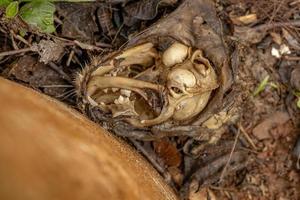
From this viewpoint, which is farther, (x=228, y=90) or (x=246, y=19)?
(x=246, y=19)

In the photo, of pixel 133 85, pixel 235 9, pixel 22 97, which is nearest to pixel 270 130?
pixel 235 9

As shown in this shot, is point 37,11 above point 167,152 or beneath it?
above

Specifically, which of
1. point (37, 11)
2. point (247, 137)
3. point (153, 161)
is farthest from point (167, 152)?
point (37, 11)

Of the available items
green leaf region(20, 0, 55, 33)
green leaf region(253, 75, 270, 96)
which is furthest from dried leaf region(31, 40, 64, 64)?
green leaf region(253, 75, 270, 96)

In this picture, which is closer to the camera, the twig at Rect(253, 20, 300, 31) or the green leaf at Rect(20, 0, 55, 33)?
the green leaf at Rect(20, 0, 55, 33)

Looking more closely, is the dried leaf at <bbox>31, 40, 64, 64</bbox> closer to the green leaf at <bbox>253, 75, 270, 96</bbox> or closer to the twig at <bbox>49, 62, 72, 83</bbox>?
the twig at <bbox>49, 62, 72, 83</bbox>

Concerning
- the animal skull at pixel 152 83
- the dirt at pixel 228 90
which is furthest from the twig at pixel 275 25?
the animal skull at pixel 152 83

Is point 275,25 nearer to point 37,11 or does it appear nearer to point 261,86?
point 261,86

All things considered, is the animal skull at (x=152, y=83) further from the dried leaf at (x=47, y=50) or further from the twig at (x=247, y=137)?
the twig at (x=247, y=137)
